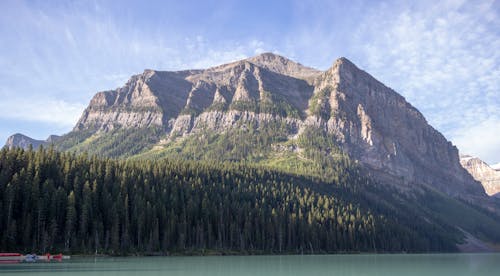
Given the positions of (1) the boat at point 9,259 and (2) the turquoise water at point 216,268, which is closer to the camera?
(2) the turquoise water at point 216,268

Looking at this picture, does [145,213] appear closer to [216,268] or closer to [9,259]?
[9,259]

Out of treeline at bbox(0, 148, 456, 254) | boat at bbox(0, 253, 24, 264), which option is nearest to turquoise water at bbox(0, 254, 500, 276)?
boat at bbox(0, 253, 24, 264)

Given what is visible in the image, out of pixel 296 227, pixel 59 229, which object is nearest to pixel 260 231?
pixel 296 227

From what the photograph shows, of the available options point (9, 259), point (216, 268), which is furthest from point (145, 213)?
point (216, 268)

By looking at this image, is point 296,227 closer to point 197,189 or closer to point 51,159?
point 197,189

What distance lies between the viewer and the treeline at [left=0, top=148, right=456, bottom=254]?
113250 millimetres

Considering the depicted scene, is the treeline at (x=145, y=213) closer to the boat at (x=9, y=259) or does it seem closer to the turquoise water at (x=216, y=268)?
the boat at (x=9, y=259)

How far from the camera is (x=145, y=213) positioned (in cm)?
13212

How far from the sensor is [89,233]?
12219 cm

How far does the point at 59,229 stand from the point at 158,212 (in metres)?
30.0

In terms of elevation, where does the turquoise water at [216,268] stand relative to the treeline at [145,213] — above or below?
below

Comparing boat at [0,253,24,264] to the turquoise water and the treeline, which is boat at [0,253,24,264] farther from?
the treeline

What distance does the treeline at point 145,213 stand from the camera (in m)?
113

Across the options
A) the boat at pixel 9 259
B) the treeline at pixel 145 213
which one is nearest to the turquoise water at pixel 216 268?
the boat at pixel 9 259
